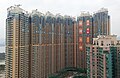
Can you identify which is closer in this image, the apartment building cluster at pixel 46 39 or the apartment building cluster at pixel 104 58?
the apartment building cluster at pixel 104 58

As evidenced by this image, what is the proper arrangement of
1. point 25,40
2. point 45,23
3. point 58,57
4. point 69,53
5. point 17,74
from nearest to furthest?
1. point 17,74
2. point 25,40
3. point 45,23
4. point 58,57
5. point 69,53

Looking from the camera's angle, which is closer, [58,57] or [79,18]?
[58,57]

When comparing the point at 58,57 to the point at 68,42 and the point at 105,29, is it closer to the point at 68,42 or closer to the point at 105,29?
the point at 68,42

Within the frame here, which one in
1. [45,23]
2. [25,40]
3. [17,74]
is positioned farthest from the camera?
[45,23]

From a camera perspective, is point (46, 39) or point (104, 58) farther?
point (46, 39)

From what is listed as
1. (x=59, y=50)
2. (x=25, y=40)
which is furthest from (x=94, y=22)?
(x=25, y=40)

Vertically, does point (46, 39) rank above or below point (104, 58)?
above

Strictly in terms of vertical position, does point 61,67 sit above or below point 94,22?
below

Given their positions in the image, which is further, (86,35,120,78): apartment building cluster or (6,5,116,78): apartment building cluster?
(6,5,116,78): apartment building cluster
